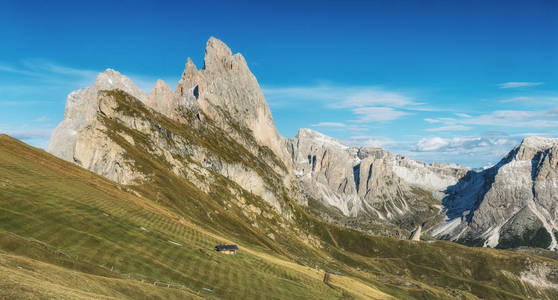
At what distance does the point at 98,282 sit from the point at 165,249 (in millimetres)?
30437

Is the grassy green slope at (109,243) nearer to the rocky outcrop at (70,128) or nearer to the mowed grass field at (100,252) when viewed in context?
the mowed grass field at (100,252)

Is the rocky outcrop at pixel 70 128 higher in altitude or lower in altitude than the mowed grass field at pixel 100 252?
higher

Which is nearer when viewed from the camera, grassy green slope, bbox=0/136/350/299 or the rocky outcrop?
grassy green slope, bbox=0/136/350/299

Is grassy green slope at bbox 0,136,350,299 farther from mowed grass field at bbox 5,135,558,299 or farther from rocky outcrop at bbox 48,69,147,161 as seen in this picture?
rocky outcrop at bbox 48,69,147,161

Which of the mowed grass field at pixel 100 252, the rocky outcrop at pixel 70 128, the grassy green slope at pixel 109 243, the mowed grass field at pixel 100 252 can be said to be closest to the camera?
the mowed grass field at pixel 100 252

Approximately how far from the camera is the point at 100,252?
2660 inches

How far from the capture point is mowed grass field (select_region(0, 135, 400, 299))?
48625 millimetres

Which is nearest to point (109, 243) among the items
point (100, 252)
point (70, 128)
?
point (100, 252)

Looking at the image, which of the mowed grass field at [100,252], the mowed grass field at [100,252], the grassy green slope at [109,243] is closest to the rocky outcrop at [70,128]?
the mowed grass field at [100,252]

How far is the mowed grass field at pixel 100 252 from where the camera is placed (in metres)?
48.6

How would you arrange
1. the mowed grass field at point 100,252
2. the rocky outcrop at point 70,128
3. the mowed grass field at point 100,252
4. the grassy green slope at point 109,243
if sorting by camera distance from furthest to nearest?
1. the rocky outcrop at point 70,128
2. the grassy green slope at point 109,243
3. the mowed grass field at point 100,252
4. the mowed grass field at point 100,252

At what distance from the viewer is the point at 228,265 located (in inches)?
3629

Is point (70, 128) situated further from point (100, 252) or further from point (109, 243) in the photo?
point (100, 252)

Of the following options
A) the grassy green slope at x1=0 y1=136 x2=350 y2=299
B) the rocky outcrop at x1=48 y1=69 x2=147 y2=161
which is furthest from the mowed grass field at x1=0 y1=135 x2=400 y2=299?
the rocky outcrop at x1=48 y1=69 x2=147 y2=161
